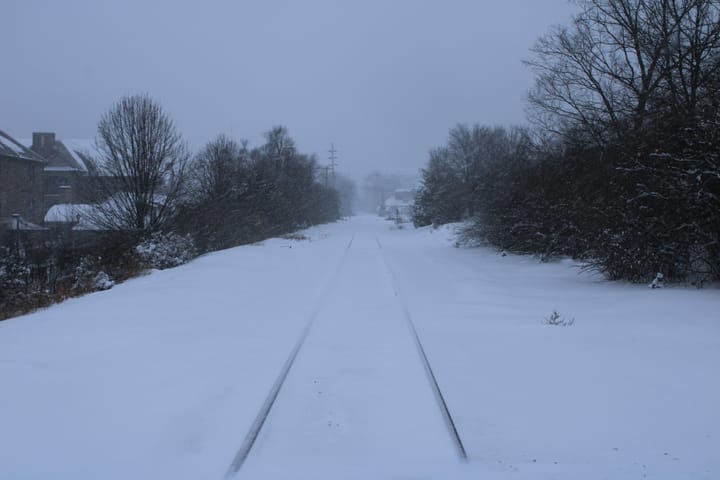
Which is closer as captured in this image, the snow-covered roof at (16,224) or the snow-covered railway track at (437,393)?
the snow-covered railway track at (437,393)

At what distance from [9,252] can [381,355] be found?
16.5 meters

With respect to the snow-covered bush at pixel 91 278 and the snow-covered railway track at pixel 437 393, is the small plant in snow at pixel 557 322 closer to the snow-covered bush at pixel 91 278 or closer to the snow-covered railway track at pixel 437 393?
the snow-covered railway track at pixel 437 393

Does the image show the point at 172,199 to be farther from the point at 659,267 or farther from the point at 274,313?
the point at 659,267

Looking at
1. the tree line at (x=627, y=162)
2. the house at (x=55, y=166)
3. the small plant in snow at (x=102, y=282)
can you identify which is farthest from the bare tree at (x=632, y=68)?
the house at (x=55, y=166)

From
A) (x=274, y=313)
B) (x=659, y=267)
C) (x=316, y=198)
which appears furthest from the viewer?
(x=316, y=198)

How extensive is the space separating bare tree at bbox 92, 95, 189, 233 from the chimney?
128ft

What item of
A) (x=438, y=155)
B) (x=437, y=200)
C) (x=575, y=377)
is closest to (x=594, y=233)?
(x=575, y=377)

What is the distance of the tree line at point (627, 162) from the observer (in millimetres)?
10469

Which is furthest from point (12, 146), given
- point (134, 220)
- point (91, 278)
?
point (91, 278)

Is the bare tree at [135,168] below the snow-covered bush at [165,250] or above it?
above

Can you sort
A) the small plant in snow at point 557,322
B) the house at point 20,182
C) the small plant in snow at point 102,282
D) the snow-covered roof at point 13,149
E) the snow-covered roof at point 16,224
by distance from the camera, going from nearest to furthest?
the small plant in snow at point 557,322, the small plant in snow at point 102,282, the snow-covered roof at point 16,224, the house at point 20,182, the snow-covered roof at point 13,149

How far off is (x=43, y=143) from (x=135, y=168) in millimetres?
41397

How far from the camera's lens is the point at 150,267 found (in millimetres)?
16672

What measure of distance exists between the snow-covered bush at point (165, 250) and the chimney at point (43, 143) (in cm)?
4322
